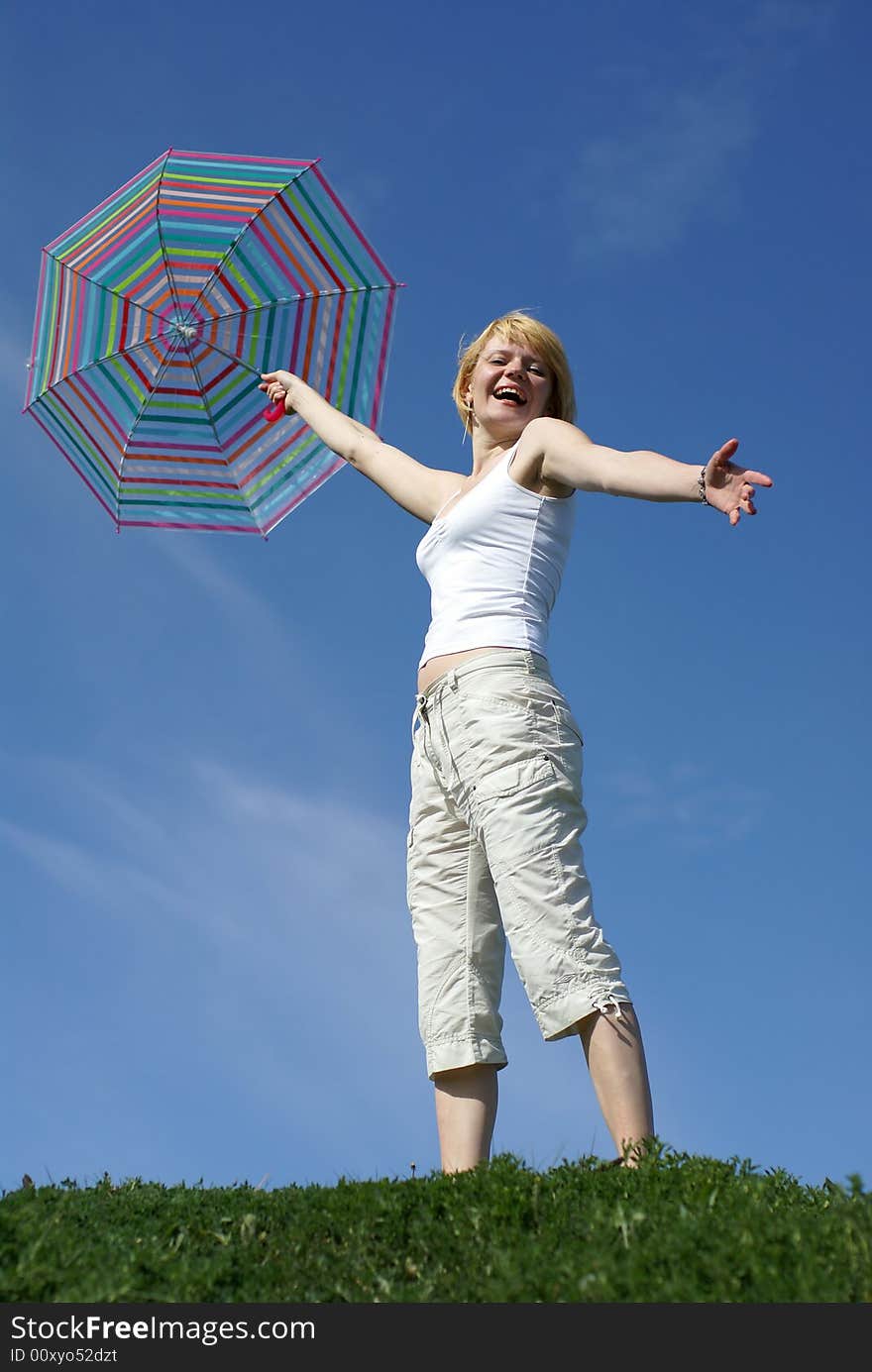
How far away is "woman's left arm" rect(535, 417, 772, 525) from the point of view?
14.0 feet

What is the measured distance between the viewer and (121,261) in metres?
7.10

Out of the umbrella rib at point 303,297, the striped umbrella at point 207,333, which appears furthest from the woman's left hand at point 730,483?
the umbrella rib at point 303,297

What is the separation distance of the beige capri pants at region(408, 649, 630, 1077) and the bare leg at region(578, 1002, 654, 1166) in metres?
0.07

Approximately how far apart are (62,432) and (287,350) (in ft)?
5.01

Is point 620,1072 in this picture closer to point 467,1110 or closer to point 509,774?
point 467,1110

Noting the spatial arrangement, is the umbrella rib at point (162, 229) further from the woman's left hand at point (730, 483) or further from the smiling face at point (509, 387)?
the woman's left hand at point (730, 483)

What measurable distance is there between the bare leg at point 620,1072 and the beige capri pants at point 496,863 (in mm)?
74

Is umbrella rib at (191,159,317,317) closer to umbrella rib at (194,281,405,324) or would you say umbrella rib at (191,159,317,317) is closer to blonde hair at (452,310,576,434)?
umbrella rib at (194,281,405,324)

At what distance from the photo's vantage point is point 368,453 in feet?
21.1

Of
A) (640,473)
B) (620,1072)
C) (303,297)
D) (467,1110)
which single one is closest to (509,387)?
(640,473)

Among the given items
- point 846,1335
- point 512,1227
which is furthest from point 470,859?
point 846,1335

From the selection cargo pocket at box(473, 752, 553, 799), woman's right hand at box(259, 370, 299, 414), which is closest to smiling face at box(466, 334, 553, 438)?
woman's right hand at box(259, 370, 299, 414)

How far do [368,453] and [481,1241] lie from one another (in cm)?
396

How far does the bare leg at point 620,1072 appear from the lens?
4.57m
